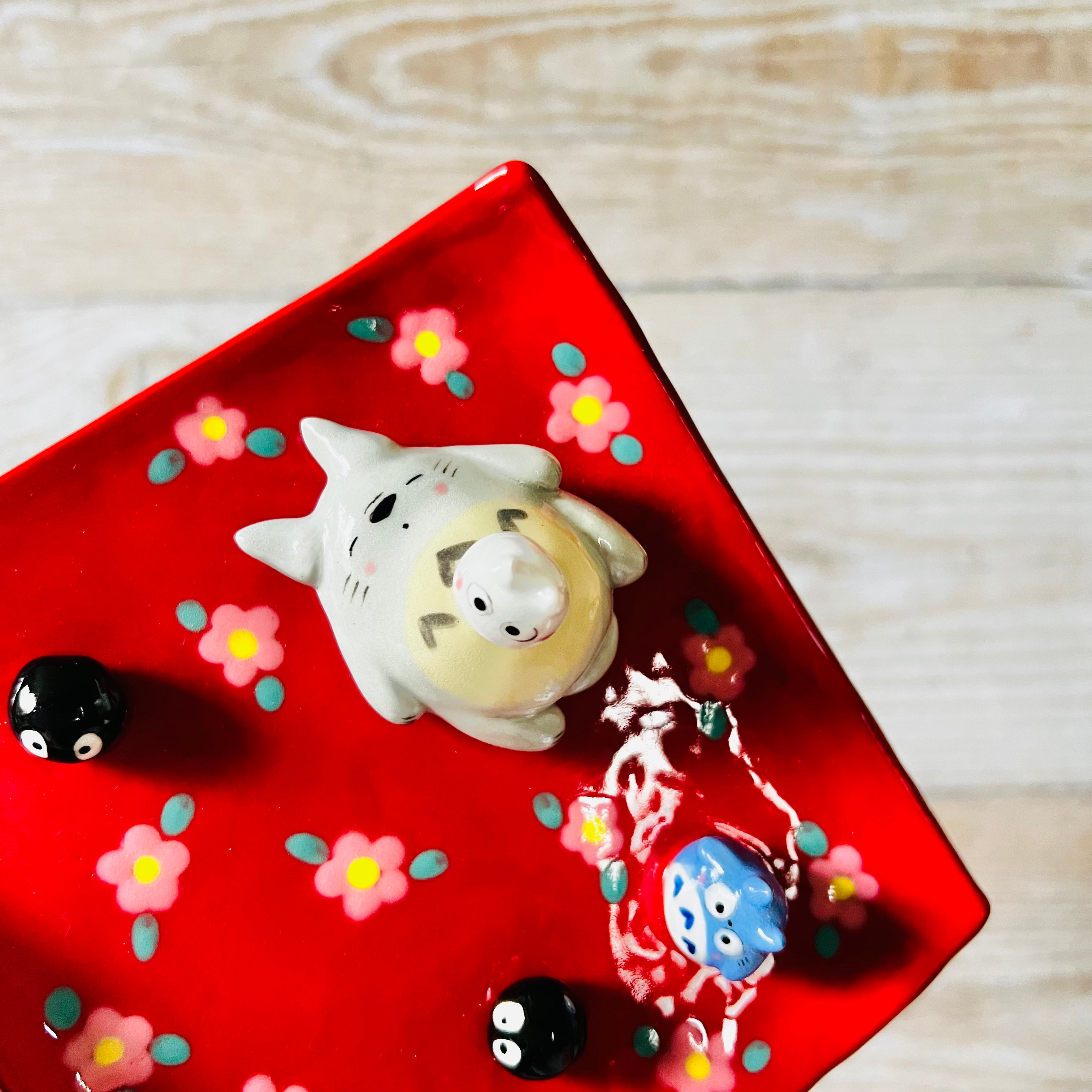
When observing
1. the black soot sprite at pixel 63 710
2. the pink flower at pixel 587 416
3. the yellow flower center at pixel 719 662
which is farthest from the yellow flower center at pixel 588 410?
the black soot sprite at pixel 63 710

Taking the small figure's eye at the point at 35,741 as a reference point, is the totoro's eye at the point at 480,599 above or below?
above

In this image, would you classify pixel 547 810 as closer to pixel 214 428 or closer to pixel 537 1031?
pixel 537 1031

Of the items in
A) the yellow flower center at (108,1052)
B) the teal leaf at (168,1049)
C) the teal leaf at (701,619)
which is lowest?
the teal leaf at (168,1049)

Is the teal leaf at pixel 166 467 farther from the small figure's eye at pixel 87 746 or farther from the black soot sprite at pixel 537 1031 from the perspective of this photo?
the black soot sprite at pixel 537 1031

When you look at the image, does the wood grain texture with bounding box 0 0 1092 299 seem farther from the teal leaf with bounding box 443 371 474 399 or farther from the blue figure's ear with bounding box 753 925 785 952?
the blue figure's ear with bounding box 753 925 785 952

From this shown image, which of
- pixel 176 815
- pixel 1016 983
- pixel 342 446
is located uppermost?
pixel 342 446

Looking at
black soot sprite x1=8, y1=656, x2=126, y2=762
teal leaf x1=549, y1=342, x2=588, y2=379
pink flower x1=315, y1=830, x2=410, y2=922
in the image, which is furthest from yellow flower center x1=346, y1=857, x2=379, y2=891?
teal leaf x1=549, y1=342, x2=588, y2=379

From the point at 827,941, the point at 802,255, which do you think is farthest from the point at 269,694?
the point at 802,255

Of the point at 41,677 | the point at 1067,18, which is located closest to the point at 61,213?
the point at 41,677
